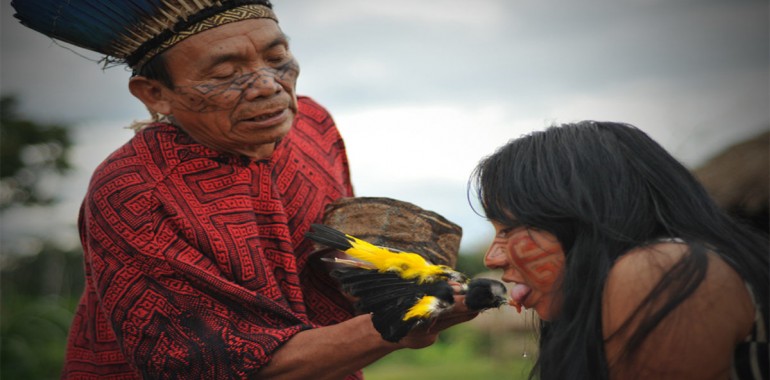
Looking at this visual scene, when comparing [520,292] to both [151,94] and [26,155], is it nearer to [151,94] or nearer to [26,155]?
[151,94]

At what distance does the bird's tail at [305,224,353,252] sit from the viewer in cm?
288

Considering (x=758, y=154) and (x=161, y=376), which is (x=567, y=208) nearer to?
(x=161, y=376)

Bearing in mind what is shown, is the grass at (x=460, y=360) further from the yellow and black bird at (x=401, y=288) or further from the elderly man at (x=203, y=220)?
the yellow and black bird at (x=401, y=288)

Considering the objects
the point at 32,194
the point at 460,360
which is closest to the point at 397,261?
the point at 460,360

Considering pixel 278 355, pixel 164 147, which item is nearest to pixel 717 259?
pixel 278 355

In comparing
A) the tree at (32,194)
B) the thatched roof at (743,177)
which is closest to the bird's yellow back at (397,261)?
the thatched roof at (743,177)

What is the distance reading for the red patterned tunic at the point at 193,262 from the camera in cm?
291

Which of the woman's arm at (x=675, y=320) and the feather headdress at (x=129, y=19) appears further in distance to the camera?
the feather headdress at (x=129, y=19)

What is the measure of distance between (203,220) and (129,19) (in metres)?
0.84

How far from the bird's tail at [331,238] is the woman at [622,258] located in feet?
1.73

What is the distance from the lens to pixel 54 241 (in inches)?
599

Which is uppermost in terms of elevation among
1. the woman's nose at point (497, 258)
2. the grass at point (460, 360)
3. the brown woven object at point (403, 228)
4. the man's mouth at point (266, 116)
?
the man's mouth at point (266, 116)

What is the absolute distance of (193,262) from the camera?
3021 millimetres

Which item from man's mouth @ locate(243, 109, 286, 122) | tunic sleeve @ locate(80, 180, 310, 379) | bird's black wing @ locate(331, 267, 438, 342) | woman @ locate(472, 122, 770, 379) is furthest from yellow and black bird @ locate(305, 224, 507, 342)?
man's mouth @ locate(243, 109, 286, 122)
